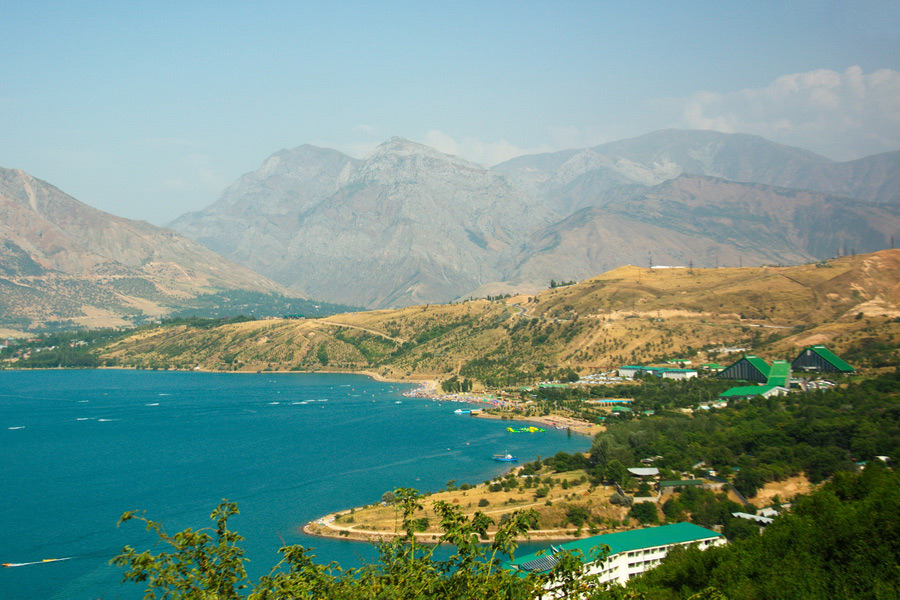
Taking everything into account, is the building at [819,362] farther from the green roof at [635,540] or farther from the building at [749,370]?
the green roof at [635,540]

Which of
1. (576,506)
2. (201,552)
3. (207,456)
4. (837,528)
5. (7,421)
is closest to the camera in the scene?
(201,552)

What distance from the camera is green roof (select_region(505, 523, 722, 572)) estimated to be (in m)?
46.7

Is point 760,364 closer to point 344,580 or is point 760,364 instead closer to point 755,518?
point 755,518

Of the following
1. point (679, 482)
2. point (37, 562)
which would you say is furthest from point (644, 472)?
point (37, 562)

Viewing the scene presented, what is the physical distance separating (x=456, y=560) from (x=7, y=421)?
123 metres

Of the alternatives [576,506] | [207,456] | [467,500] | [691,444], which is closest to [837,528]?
[576,506]

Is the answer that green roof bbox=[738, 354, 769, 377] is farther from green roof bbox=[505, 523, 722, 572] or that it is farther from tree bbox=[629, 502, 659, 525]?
green roof bbox=[505, 523, 722, 572]

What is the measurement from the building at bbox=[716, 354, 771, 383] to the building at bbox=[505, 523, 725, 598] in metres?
68.2

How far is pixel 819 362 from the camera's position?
11281cm

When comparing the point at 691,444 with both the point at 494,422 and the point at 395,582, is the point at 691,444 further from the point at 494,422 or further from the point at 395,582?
the point at 395,582

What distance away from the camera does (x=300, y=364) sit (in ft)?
648

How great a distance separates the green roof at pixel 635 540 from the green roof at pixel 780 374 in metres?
60.8

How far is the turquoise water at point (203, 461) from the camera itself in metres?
58.3

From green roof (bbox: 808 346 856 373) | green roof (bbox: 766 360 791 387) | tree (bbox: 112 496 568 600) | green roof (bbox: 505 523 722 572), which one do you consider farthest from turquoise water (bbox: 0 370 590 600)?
green roof (bbox: 808 346 856 373)
